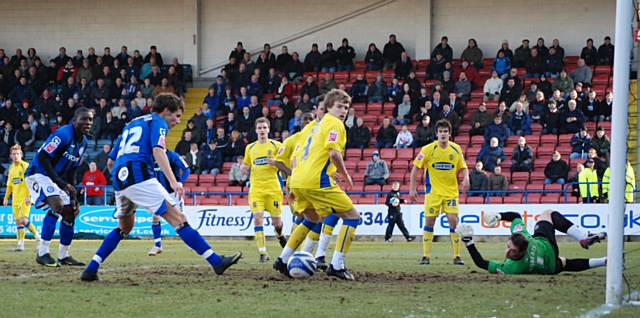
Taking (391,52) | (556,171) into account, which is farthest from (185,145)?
(556,171)

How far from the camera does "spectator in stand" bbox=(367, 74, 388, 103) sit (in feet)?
105

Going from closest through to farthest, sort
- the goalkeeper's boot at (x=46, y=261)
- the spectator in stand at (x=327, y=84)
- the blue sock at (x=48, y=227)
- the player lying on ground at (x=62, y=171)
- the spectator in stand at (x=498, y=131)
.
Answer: the player lying on ground at (x=62, y=171), the goalkeeper's boot at (x=46, y=261), the blue sock at (x=48, y=227), the spectator in stand at (x=498, y=131), the spectator in stand at (x=327, y=84)

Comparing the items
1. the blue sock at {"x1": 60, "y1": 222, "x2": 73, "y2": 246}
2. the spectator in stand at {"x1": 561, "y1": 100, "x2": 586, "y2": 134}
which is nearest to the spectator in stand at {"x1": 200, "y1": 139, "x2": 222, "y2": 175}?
the spectator in stand at {"x1": 561, "y1": 100, "x2": 586, "y2": 134}

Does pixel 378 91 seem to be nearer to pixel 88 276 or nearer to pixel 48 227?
pixel 48 227

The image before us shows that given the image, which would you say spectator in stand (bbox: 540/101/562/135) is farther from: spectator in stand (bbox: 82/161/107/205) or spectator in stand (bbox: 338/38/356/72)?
spectator in stand (bbox: 82/161/107/205)

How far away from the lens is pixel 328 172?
35.5 feet

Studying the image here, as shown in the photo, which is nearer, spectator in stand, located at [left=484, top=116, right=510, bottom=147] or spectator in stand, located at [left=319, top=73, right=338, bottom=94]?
spectator in stand, located at [left=484, top=116, right=510, bottom=147]

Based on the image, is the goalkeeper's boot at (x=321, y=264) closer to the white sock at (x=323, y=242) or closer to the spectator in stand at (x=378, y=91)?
the white sock at (x=323, y=242)

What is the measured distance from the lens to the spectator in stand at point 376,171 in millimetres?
28000

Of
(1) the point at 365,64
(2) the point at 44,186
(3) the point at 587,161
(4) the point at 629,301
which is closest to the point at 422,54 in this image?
(1) the point at 365,64

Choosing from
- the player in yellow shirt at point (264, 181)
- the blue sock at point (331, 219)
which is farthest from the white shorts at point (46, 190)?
the player in yellow shirt at point (264, 181)

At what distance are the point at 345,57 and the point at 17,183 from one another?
15848 mm

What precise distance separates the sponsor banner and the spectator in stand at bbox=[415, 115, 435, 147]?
285cm

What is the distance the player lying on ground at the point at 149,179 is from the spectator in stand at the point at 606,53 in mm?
22862
